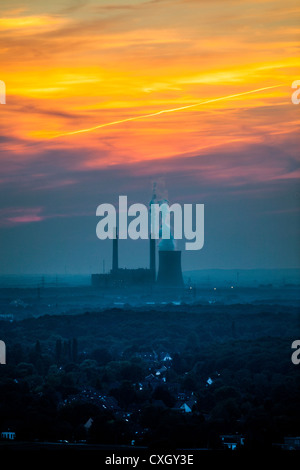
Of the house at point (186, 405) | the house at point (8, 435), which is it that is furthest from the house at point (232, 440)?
the house at point (186, 405)

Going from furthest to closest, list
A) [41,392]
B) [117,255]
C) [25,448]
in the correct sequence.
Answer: [117,255]
[41,392]
[25,448]

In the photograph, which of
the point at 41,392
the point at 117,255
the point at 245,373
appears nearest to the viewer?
the point at 41,392

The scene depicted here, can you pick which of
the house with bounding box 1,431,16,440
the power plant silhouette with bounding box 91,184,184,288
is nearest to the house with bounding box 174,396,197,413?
the house with bounding box 1,431,16,440

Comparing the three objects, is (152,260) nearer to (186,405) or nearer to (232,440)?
(186,405)

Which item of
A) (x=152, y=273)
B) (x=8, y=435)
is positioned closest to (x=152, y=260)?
(x=152, y=273)
